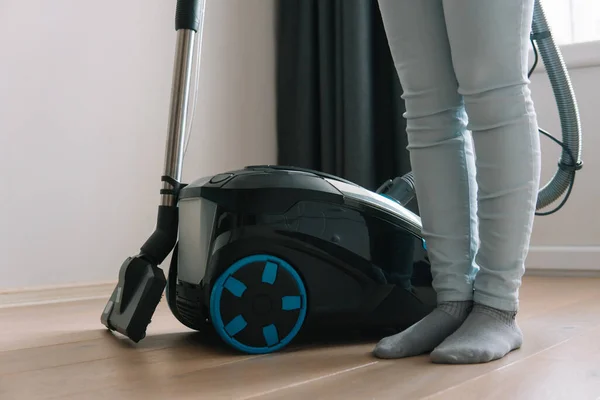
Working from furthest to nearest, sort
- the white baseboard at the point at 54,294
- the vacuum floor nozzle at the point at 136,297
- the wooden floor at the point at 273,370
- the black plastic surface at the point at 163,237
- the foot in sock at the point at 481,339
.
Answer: the white baseboard at the point at 54,294 < the black plastic surface at the point at 163,237 < the vacuum floor nozzle at the point at 136,297 < the foot in sock at the point at 481,339 < the wooden floor at the point at 273,370

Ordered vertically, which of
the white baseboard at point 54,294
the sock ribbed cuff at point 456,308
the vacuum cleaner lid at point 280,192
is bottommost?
the white baseboard at point 54,294

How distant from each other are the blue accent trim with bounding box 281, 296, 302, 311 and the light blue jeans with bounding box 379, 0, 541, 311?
23 centimetres

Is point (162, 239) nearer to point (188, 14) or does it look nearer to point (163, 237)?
point (163, 237)

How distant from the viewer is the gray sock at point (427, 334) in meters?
1.08

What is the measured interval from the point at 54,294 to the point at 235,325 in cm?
107

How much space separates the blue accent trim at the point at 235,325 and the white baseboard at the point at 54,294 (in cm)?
102

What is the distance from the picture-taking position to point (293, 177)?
1.23 metres

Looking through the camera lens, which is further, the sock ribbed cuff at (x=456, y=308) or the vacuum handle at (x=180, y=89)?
the vacuum handle at (x=180, y=89)

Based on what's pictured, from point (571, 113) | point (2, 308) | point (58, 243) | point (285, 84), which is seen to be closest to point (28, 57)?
point (58, 243)

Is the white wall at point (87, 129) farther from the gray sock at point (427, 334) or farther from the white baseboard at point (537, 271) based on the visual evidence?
the gray sock at point (427, 334)

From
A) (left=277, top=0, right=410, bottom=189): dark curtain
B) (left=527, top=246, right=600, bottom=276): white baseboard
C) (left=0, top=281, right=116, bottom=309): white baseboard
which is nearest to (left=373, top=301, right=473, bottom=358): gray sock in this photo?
(left=0, top=281, right=116, bottom=309): white baseboard

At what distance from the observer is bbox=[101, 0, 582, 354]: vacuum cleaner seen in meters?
1.15

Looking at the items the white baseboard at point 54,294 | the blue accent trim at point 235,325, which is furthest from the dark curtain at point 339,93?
the blue accent trim at point 235,325

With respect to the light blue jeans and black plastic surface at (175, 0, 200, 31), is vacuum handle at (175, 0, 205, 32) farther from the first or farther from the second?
the light blue jeans
